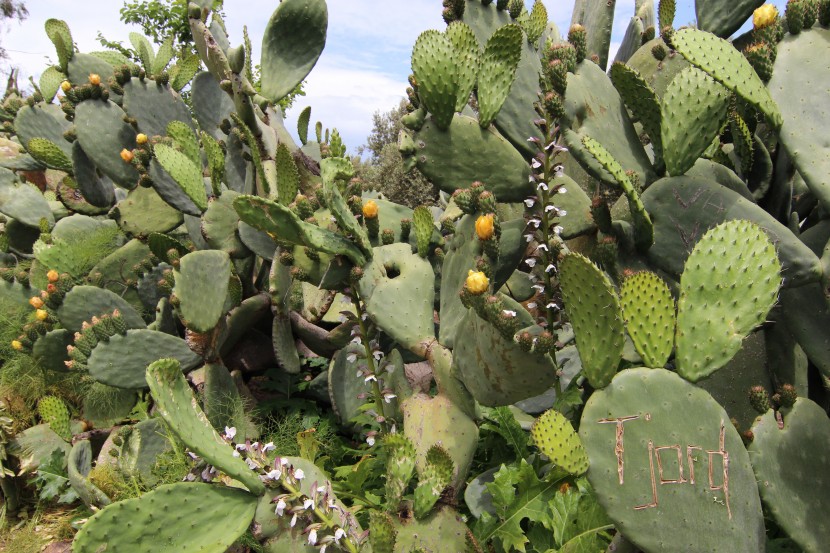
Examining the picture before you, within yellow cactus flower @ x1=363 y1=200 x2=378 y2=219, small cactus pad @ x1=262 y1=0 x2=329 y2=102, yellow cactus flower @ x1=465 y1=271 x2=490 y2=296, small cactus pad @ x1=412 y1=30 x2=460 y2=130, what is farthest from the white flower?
small cactus pad @ x1=262 y1=0 x2=329 y2=102

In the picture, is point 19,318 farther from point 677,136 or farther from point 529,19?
point 677,136

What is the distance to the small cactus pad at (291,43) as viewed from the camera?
12.7 ft

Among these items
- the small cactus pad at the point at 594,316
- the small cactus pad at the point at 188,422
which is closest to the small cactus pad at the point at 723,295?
the small cactus pad at the point at 594,316

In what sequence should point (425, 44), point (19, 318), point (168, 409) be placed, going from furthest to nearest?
point (19, 318)
point (425, 44)
point (168, 409)

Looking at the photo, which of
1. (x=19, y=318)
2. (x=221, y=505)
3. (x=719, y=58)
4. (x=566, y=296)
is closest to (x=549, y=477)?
(x=566, y=296)

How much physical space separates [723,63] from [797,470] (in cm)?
119

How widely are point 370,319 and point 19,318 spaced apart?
2912mm

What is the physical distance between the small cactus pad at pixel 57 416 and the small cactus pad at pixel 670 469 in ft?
9.66

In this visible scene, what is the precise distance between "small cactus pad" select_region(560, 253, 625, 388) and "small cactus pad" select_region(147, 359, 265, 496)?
1081 millimetres

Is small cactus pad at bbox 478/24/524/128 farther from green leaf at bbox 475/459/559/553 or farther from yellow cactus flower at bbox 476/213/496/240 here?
green leaf at bbox 475/459/559/553

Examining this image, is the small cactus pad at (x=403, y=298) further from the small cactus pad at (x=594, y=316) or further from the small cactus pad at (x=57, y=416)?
the small cactus pad at (x=57, y=416)

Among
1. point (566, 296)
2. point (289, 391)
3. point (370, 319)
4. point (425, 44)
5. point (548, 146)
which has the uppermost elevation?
point (425, 44)

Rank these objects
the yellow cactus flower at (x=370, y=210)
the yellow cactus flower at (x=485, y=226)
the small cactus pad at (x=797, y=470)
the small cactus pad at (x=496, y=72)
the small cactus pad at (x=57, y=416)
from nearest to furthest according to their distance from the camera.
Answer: the small cactus pad at (x=797, y=470) < the yellow cactus flower at (x=485, y=226) < the small cactus pad at (x=496, y=72) < the yellow cactus flower at (x=370, y=210) < the small cactus pad at (x=57, y=416)

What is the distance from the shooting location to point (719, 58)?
1836 mm
